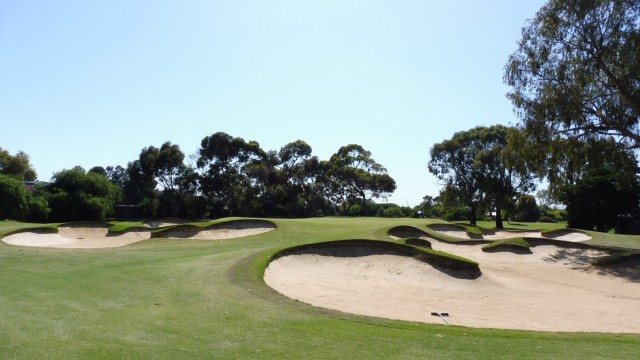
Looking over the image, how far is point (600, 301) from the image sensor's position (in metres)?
17.1

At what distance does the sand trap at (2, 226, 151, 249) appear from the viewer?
29156 millimetres

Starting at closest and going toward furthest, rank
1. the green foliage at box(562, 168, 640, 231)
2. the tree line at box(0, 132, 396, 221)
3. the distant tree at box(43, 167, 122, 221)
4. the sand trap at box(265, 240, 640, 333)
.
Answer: the sand trap at box(265, 240, 640, 333) → the green foliage at box(562, 168, 640, 231) → the distant tree at box(43, 167, 122, 221) → the tree line at box(0, 132, 396, 221)

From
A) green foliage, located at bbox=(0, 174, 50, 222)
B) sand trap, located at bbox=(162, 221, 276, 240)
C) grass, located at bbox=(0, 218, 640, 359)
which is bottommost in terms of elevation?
grass, located at bbox=(0, 218, 640, 359)

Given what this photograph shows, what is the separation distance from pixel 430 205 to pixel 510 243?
5375cm

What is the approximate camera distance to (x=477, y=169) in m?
55.6

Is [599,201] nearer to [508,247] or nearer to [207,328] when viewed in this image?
[508,247]

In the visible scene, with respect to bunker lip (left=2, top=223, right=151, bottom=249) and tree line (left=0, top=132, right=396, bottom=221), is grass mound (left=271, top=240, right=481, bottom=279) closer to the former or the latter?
bunker lip (left=2, top=223, right=151, bottom=249)

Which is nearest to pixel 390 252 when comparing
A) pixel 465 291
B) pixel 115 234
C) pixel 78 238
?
pixel 465 291

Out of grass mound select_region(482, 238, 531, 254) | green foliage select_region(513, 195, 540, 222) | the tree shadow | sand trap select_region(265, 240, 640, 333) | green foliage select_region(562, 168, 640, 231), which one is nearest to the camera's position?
sand trap select_region(265, 240, 640, 333)

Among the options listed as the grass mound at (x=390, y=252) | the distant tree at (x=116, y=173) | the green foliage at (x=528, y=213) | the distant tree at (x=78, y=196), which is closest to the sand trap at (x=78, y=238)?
the grass mound at (x=390, y=252)

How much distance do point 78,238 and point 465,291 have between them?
2755 cm

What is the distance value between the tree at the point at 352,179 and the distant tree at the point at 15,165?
5221 centimetres

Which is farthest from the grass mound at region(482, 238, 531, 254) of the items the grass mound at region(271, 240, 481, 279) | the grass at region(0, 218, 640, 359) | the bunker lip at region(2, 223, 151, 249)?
the bunker lip at region(2, 223, 151, 249)

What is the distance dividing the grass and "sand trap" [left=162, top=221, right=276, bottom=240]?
Answer: 52.7ft
